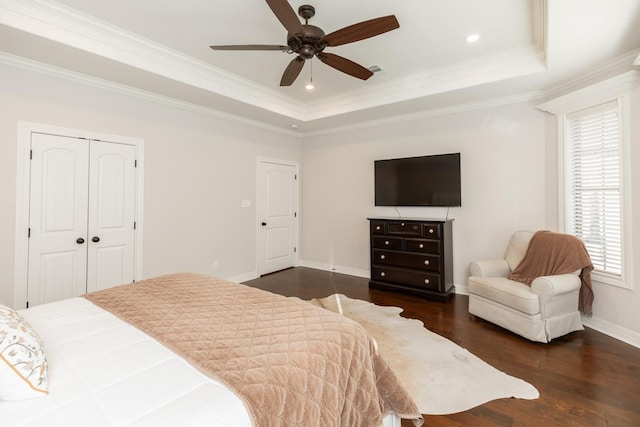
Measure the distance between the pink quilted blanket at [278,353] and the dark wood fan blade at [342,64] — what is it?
6.49 feet

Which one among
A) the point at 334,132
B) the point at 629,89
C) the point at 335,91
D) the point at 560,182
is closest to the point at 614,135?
the point at 629,89

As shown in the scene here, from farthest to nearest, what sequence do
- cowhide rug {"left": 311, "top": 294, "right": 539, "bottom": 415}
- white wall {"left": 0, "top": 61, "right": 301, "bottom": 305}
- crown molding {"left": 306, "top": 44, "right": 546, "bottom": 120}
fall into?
crown molding {"left": 306, "top": 44, "right": 546, "bottom": 120}
white wall {"left": 0, "top": 61, "right": 301, "bottom": 305}
cowhide rug {"left": 311, "top": 294, "right": 539, "bottom": 415}

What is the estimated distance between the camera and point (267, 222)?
5457mm

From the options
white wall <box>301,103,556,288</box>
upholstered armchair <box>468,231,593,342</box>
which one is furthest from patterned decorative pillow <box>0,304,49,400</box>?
white wall <box>301,103,556,288</box>

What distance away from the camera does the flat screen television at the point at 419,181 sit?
4.32m

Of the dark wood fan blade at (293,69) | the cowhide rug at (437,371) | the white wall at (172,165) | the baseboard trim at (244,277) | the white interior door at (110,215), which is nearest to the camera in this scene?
the cowhide rug at (437,371)

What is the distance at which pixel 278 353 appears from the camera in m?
1.27

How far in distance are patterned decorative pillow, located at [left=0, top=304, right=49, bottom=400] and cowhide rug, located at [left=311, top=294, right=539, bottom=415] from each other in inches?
77.0

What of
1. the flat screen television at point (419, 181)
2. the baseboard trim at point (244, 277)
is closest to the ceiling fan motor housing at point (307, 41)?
the flat screen television at point (419, 181)

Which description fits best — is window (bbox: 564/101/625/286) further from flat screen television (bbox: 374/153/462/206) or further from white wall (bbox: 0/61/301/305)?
white wall (bbox: 0/61/301/305)

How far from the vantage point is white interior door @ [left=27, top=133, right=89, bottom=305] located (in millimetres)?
3096

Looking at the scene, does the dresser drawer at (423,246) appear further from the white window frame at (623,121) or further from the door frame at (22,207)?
the door frame at (22,207)

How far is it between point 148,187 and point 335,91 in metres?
2.85

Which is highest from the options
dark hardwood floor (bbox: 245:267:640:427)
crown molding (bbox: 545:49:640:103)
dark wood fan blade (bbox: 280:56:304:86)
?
crown molding (bbox: 545:49:640:103)
